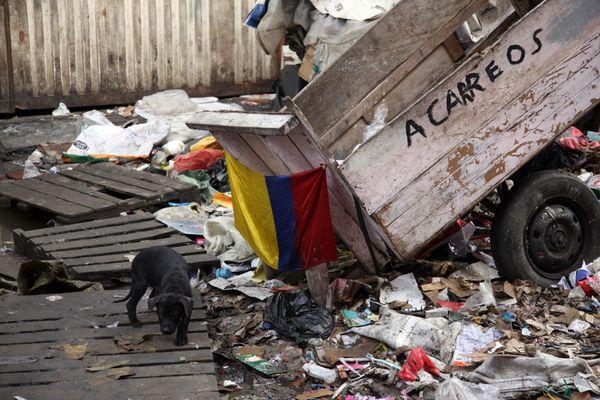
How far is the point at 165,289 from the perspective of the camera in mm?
5172

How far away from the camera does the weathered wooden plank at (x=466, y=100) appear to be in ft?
17.5

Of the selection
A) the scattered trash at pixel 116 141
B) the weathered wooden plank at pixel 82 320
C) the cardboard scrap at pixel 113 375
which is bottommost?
the cardboard scrap at pixel 113 375

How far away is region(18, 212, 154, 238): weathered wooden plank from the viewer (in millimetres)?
7250

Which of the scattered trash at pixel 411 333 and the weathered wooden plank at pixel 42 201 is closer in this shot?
the scattered trash at pixel 411 333

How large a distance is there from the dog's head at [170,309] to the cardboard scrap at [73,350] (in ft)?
1.40

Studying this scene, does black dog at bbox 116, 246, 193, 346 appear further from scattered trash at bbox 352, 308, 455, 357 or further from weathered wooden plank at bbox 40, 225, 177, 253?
weathered wooden plank at bbox 40, 225, 177, 253

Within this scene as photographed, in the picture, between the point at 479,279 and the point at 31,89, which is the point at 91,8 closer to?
the point at 31,89

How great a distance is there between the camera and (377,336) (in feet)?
17.6

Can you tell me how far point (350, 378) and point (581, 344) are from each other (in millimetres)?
1377

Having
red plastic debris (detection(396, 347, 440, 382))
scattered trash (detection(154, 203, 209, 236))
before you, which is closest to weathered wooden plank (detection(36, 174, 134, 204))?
scattered trash (detection(154, 203, 209, 236))

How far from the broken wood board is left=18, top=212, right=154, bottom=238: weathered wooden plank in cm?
289

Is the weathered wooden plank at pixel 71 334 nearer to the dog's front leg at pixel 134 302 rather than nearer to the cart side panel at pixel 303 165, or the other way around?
the dog's front leg at pixel 134 302

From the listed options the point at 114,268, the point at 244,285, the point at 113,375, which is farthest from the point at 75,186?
the point at 113,375

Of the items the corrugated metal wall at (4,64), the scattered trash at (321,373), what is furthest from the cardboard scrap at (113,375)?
the corrugated metal wall at (4,64)
